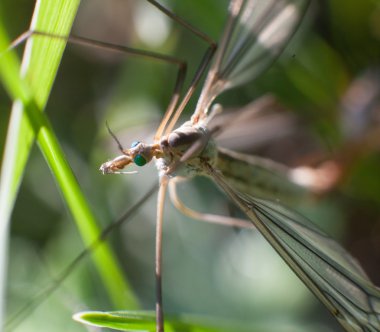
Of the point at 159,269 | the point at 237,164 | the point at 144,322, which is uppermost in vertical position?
the point at 237,164

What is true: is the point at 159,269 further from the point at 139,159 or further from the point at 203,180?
the point at 203,180

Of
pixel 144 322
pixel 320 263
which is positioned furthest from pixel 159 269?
pixel 320 263

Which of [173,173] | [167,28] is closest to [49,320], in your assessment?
[173,173]

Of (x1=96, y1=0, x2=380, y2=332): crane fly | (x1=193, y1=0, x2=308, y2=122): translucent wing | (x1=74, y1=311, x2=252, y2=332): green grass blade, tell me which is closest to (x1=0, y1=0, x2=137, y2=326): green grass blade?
(x1=96, y1=0, x2=380, y2=332): crane fly

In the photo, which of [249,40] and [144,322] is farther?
[249,40]

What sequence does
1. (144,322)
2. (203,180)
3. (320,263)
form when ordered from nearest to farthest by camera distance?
(144,322) → (320,263) → (203,180)

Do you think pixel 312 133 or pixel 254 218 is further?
pixel 312 133

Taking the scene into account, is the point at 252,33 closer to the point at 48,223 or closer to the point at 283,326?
the point at 283,326

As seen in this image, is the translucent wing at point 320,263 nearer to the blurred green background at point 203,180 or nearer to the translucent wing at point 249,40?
the translucent wing at point 249,40
